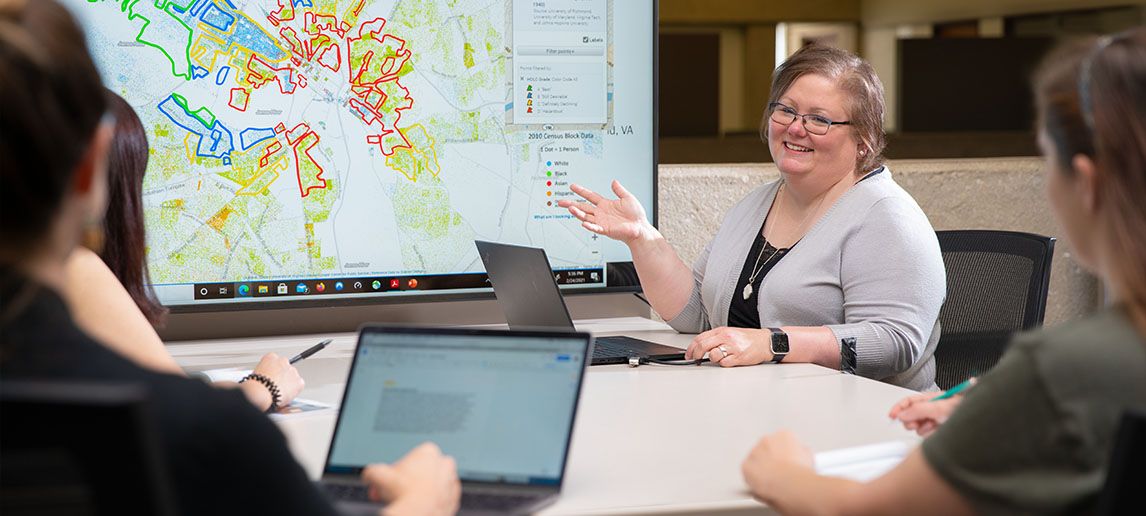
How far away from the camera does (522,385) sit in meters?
1.53

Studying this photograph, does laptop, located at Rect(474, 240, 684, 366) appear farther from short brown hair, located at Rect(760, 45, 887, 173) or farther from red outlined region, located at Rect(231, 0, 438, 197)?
short brown hair, located at Rect(760, 45, 887, 173)

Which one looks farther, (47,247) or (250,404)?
(250,404)

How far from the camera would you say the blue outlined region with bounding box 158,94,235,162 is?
272cm

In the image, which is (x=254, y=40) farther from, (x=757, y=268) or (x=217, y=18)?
(x=757, y=268)

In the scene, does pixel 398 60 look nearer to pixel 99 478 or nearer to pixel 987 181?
pixel 987 181

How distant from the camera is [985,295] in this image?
8.74 feet

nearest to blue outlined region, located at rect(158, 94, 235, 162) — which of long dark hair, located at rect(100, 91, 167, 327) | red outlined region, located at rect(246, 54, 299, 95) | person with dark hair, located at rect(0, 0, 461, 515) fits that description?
red outlined region, located at rect(246, 54, 299, 95)

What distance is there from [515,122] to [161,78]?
0.82 m

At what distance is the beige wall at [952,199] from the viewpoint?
3287 mm

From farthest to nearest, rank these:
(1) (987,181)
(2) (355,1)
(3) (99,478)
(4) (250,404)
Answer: (1) (987,181), (2) (355,1), (4) (250,404), (3) (99,478)

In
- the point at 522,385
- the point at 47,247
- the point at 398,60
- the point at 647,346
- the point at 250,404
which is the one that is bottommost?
the point at 647,346

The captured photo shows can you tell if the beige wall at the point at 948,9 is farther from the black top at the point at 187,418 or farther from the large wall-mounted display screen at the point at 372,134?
the black top at the point at 187,418

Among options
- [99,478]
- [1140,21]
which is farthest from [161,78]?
[1140,21]

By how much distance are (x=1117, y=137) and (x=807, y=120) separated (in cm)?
156
